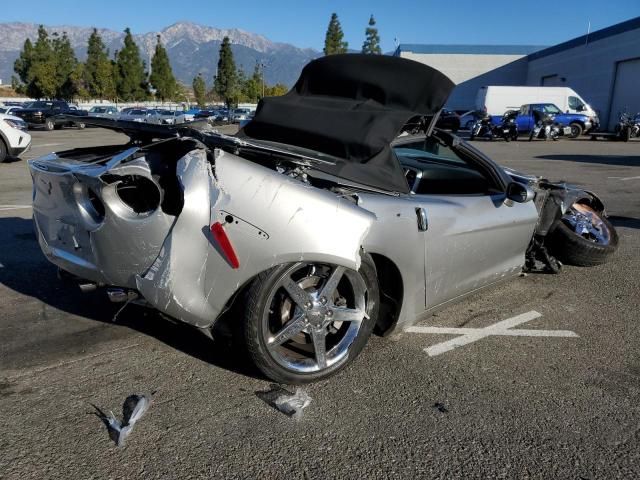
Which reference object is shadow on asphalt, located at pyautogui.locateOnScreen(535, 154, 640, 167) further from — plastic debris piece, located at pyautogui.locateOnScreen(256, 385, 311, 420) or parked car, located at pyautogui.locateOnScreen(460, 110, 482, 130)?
plastic debris piece, located at pyautogui.locateOnScreen(256, 385, 311, 420)

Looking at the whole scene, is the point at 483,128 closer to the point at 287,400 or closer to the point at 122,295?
the point at 287,400

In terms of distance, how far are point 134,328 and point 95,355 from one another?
1.33 feet

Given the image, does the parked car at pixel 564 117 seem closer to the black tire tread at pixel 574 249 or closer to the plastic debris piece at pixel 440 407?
the black tire tread at pixel 574 249

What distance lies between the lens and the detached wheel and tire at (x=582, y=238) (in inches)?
201

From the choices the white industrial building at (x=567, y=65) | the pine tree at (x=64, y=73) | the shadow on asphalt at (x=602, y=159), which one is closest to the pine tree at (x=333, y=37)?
the white industrial building at (x=567, y=65)

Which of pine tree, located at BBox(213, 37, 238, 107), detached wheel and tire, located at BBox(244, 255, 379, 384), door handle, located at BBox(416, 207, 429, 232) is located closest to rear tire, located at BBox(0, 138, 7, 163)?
detached wheel and tire, located at BBox(244, 255, 379, 384)

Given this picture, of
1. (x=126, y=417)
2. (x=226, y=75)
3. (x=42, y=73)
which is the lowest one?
(x=126, y=417)

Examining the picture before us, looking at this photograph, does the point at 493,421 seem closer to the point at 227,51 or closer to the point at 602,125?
the point at 602,125

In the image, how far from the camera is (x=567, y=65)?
148 feet

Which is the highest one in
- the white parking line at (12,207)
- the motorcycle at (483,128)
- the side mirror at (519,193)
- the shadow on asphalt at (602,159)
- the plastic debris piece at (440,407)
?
the motorcycle at (483,128)

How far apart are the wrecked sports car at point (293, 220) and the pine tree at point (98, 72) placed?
2517 inches

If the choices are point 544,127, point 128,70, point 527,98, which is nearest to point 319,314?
point 544,127

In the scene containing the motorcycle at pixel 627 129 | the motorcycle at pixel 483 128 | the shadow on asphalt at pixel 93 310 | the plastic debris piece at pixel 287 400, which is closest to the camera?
the plastic debris piece at pixel 287 400

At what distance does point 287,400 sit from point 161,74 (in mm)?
73185
